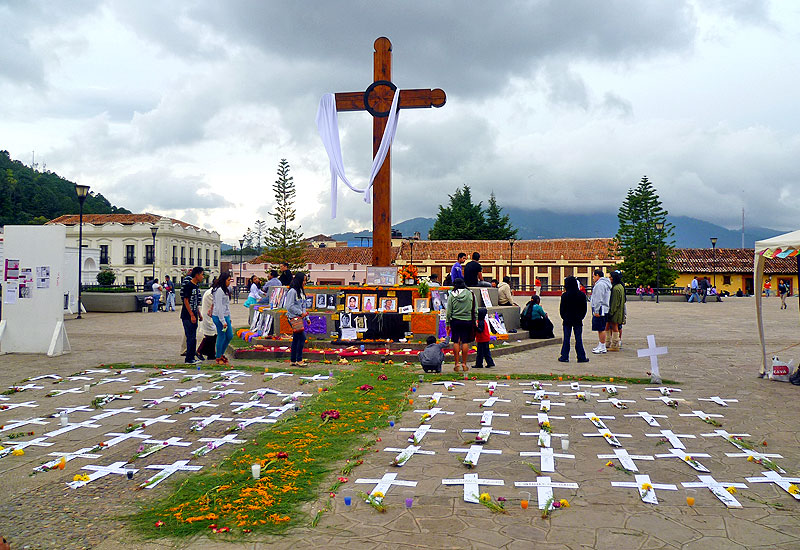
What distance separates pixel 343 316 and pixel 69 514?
7803mm

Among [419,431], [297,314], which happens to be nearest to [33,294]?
[297,314]

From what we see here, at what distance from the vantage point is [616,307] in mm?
11266

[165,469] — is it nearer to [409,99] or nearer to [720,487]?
[720,487]

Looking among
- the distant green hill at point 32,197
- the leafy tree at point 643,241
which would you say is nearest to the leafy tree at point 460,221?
the leafy tree at point 643,241

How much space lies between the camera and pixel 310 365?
955 cm

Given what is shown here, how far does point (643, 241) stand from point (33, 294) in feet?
148

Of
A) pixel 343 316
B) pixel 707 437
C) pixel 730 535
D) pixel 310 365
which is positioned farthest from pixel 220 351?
pixel 730 535

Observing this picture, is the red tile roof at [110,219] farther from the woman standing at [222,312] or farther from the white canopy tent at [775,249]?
the white canopy tent at [775,249]

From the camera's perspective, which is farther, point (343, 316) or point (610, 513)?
point (343, 316)

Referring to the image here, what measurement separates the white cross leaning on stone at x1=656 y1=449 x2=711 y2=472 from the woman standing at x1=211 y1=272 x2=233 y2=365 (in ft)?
21.9

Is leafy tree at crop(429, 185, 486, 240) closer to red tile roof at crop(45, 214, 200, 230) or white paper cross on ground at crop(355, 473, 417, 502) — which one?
red tile roof at crop(45, 214, 200, 230)

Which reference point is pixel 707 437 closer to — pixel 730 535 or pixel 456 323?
pixel 730 535

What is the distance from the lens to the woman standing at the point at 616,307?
Result: 11203 mm

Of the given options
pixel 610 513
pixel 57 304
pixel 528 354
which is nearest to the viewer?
pixel 610 513
